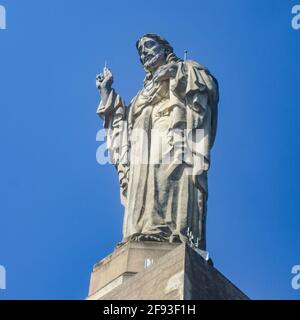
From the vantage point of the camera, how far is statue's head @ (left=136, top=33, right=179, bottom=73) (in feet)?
46.7

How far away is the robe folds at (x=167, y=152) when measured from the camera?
39.5ft

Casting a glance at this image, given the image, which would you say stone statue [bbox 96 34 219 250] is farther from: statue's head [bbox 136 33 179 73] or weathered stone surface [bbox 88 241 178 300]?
weathered stone surface [bbox 88 241 178 300]

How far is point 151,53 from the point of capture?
46.9 ft

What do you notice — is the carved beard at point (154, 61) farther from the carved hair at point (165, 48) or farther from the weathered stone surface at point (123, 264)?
the weathered stone surface at point (123, 264)

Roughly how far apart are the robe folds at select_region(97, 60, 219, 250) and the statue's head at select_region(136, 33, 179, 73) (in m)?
0.37

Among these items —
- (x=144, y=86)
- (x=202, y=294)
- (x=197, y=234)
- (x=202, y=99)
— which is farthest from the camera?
(x=144, y=86)

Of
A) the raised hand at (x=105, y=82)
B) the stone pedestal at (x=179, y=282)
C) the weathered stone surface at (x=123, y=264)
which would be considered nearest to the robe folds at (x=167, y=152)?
the weathered stone surface at (x=123, y=264)

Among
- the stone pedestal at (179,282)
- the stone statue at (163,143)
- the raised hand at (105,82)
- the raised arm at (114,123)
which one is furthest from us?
the raised hand at (105,82)

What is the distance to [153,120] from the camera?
13.4 m

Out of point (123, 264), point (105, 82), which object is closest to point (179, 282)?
point (123, 264)
